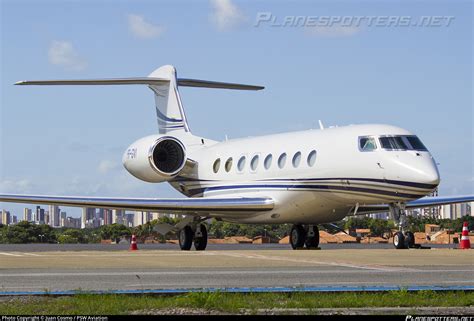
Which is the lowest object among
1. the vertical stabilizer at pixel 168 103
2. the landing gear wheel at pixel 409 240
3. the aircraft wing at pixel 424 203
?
the landing gear wheel at pixel 409 240

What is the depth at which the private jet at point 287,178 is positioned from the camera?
23.6m

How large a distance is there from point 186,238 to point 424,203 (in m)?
7.20

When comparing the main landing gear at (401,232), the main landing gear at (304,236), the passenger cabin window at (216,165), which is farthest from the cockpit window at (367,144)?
the passenger cabin window at (216,165)

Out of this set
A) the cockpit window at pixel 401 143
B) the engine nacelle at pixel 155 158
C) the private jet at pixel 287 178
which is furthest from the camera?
the engine nacelle at pixel 155 158

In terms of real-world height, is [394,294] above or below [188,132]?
below

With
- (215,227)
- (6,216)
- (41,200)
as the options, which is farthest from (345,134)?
(6,216)

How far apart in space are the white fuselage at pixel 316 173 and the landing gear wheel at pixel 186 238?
1.50 meters

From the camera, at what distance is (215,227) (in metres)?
74.8

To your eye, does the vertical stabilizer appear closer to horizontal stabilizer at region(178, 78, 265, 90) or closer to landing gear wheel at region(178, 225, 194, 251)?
horizontal stabilizer at region(178, 78, 265, 90)

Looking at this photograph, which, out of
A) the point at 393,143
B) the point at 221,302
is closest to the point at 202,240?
the point at 393,143

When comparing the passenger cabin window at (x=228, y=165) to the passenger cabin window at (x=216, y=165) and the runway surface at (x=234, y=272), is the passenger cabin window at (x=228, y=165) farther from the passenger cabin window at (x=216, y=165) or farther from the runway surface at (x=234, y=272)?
the runway surface at (x=234, y=272)

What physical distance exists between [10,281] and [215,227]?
62.6 metres

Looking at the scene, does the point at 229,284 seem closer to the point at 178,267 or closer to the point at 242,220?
the point at 178,267

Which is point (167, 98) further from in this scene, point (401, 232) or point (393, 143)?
point (401, 232)
